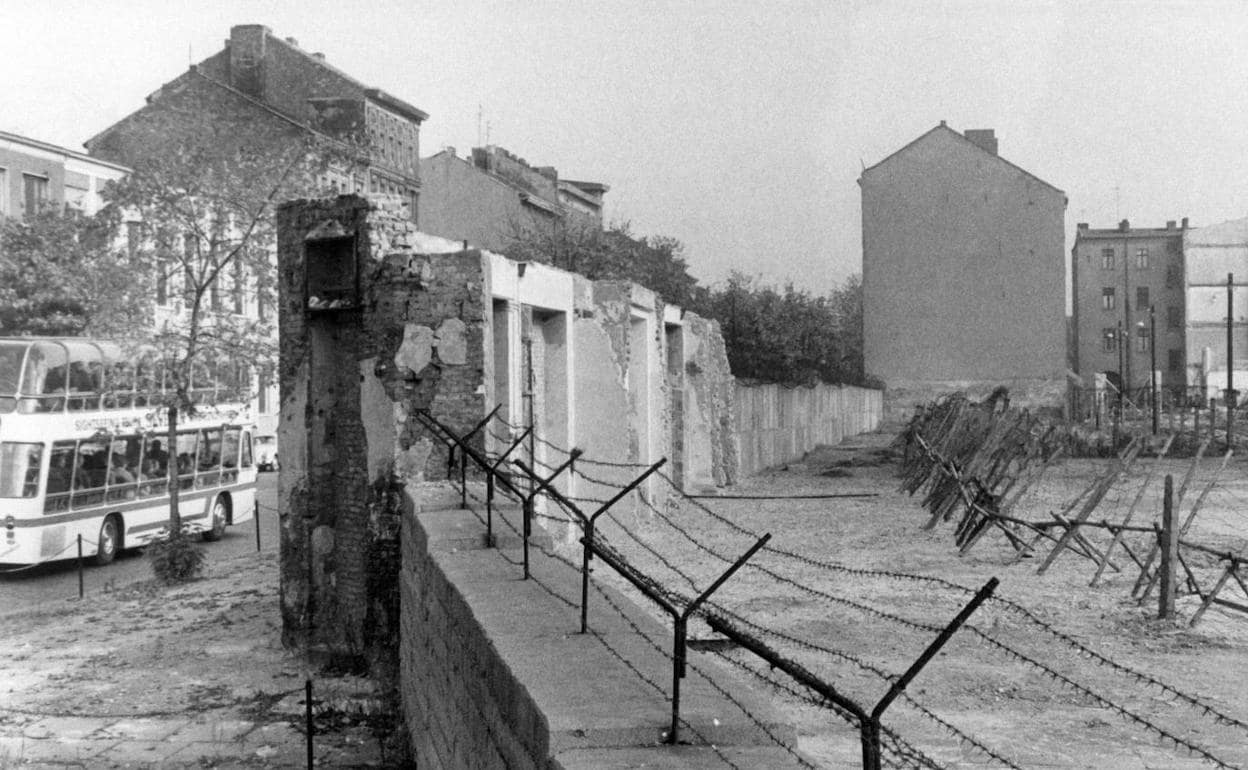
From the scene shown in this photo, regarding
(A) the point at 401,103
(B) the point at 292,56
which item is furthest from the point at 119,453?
(A) the point at 401,103

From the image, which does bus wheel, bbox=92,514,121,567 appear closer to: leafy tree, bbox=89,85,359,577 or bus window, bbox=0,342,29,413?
bus window, bbox=0,342,29,413

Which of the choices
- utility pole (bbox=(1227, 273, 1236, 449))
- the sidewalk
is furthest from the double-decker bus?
utility pole (bbox=(1227, 273, 1236, 449))

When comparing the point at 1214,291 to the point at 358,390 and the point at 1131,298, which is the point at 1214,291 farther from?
the point at 358,390

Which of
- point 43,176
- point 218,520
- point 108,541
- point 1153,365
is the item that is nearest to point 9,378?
point 108,541

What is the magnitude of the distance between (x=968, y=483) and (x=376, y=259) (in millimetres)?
10334

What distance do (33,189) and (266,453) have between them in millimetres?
11421

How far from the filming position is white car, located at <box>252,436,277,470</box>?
4466 cm

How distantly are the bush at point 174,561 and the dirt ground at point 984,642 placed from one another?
577 centimetres

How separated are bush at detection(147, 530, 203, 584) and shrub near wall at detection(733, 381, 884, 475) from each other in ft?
44.1

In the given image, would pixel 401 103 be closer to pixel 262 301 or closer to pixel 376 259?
pixel 262 301

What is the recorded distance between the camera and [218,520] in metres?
27.1

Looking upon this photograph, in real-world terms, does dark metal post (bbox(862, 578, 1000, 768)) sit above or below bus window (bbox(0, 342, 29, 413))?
below

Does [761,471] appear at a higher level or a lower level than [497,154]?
lower

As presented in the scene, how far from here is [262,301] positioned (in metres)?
20.5
